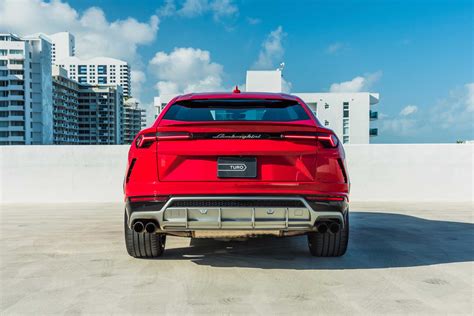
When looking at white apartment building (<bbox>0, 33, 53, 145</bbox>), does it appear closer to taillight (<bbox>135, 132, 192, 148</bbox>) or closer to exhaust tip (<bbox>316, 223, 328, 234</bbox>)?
taillight (<bbox>135, 132, 192, 148</bbox>)

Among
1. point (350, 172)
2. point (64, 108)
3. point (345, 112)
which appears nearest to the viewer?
point (350, 172)

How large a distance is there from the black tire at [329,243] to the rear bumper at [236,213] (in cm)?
81

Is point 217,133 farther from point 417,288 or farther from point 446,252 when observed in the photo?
point 446,252

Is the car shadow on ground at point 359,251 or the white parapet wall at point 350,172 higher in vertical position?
the white parapet wall at point 350,172

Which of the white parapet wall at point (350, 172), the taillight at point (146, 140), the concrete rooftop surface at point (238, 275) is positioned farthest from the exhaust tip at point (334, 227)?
the white parapet wall at point (350, 172)

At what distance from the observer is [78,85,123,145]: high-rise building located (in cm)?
17175

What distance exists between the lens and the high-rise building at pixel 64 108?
5807 inches

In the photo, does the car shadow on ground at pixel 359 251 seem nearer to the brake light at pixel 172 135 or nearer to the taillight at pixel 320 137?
the taillight at pixel 320 137

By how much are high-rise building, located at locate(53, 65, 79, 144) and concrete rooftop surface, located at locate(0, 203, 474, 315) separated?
14585cm

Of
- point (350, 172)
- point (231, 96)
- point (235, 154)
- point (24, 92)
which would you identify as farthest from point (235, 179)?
point (24, 92)

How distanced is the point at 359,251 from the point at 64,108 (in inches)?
6229

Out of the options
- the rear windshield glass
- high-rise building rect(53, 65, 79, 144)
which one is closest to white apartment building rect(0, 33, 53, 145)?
high-rise building rect(53, 65, 79, 144)

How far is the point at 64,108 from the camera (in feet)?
500

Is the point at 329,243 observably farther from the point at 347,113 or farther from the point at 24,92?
the point at 24,92
